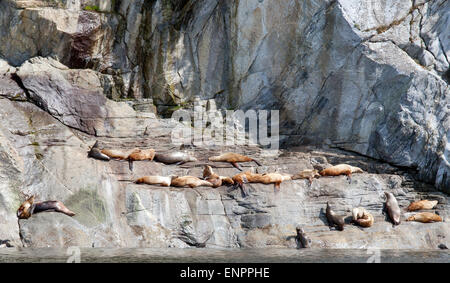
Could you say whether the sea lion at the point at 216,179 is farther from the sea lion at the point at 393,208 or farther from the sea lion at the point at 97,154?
the sea lion at the point at 393,208

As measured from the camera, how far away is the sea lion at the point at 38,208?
42.4 feet

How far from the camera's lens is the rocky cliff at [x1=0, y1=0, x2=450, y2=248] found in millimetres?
13938

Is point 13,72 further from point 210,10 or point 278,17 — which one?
point 278,17

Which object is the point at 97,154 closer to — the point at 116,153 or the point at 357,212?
the point at 116,153

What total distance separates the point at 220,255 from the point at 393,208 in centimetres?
558

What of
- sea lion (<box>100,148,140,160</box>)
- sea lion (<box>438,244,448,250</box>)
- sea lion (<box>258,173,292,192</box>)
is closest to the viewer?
sea lion (<box>438,244,448,250</box>)

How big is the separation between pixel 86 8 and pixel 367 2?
27.9ft

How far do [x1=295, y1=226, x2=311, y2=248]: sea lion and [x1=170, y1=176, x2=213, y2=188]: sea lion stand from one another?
2.59 meters

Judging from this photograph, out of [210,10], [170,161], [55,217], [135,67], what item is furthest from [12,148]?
[210,10]

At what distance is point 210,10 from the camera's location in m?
19.3

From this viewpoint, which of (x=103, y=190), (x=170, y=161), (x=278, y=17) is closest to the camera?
(x=103, y=190)

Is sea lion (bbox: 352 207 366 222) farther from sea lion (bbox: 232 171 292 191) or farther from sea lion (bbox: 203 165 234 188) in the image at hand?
sea lion (bbox: 203 165 234 188)

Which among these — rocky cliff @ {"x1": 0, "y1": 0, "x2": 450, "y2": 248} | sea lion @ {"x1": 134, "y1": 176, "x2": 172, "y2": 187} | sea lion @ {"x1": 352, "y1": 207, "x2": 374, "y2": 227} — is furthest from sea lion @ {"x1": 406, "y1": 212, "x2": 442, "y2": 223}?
sea lion @ {"x1": 134, "y1": 176, "x2": 172, "y2": 187}

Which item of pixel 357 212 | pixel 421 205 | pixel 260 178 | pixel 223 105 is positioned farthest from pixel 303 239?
pixel 223 105
